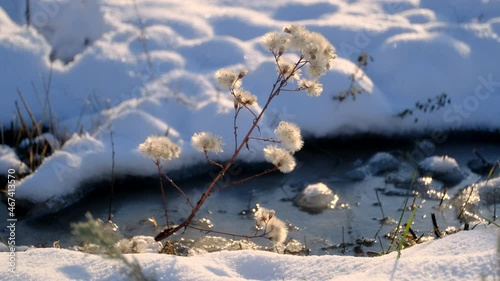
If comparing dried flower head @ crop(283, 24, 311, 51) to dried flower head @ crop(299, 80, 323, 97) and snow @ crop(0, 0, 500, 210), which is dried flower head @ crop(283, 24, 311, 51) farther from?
snow @ crop(0, 0, 500, 210)

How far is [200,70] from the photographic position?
518cm

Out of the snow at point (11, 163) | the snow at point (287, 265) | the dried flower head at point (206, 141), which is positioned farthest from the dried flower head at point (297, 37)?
the snow at point (11, 163)

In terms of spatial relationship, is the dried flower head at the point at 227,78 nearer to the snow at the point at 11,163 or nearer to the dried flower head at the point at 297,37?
the dried flower head at the point at 297,37

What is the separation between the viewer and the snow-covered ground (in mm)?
4406

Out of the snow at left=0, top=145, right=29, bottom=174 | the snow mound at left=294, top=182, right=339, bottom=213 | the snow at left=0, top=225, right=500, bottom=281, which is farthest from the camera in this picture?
the snow at left=0, top=145, right=29, bottom=174

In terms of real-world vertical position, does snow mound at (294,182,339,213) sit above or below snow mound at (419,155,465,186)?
below

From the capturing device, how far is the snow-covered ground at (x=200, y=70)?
4406 mm

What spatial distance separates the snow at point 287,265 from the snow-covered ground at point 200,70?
69.1 inches

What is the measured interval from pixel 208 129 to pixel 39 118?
3.82 feet

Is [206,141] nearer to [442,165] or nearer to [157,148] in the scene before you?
[157,148]

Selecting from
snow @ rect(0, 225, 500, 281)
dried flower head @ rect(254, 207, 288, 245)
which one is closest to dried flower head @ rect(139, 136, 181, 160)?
dried flower head @ rect(254, 207, 288, 245)

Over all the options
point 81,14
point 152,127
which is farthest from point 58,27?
point 152,127

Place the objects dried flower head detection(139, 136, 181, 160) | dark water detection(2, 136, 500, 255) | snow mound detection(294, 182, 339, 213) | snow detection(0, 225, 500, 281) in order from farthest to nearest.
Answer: snow mound detection(294, 182, 339, 213) → dark water detection(2, 136, 500, 255) → dried flower head detection(139, 136, 181, 160) → snow detection(0, 225, 500, 281)

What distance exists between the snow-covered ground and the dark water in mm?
160
